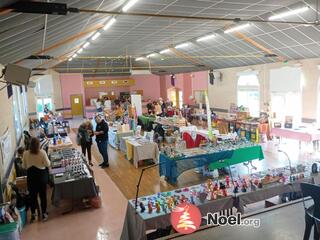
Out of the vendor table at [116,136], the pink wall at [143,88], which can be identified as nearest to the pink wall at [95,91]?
the pink wall at [143,88]

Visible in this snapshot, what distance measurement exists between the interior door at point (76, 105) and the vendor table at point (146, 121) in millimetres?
8019

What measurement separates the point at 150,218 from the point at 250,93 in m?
11.4

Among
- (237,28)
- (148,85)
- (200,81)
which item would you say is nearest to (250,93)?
(200,81)

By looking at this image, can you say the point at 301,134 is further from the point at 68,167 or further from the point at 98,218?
the point at 68,167

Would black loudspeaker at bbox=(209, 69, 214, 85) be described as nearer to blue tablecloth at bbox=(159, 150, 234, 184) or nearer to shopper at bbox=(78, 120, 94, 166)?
shopper at bbox=(78, 120, 94, 166)

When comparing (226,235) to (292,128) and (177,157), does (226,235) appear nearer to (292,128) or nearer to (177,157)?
(177,157)

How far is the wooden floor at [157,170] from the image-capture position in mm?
6559

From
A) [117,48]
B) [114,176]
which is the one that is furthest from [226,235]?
[117,48]

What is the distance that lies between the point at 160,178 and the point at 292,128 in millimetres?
5596

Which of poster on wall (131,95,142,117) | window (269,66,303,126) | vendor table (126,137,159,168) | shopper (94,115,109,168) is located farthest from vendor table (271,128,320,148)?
poster on wall (131,95,142,117)

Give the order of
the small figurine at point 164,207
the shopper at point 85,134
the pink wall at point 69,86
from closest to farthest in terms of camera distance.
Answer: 1. the small figurine at point 164,207
2. the shopper at point 85,134
3. the pink wall at point 69,86

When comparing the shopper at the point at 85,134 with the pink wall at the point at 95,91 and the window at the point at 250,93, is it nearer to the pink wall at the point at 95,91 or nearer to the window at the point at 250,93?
the window at the point at 250,93

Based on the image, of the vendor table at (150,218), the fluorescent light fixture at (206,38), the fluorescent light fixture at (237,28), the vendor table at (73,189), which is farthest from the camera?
the fluorescent light fixture at (206,38)

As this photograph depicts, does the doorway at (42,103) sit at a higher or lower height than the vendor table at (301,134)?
higher
